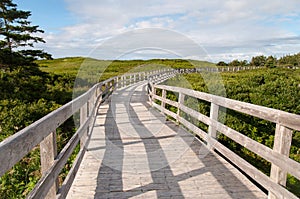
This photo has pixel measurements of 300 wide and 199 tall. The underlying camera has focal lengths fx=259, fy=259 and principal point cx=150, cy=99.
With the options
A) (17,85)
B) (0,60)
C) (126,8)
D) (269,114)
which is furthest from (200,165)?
(0,60)

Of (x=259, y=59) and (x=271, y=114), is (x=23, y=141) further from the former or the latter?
(x=259, y=59)

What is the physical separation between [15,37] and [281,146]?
19.1 m

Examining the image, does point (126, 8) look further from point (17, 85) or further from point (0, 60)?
point (0, 60)

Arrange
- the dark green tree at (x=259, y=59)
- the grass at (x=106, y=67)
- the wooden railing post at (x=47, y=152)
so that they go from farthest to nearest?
the dark green tree at (x=259, y=59)
the grass at (x=106, y=67)
the wooden railing post at (x=47, y=152)

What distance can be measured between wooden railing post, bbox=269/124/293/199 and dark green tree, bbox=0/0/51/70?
18230 mm

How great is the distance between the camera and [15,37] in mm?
17672

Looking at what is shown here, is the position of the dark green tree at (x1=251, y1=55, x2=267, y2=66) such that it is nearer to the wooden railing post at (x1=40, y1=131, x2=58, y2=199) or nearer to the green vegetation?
the green vegetation

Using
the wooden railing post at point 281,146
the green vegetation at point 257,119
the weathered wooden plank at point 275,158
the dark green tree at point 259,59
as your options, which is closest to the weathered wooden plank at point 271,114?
the wooden railing post at point 281,146

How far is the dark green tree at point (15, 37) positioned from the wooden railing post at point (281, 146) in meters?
18.2

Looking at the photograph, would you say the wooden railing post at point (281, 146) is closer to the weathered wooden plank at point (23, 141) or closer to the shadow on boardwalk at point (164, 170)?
the shadow on boardwalk at point (164, 170)

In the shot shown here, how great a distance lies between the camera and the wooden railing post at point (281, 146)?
7.54 ft

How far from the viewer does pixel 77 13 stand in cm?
1300

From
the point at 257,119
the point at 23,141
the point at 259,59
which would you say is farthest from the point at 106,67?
the point at 259,59

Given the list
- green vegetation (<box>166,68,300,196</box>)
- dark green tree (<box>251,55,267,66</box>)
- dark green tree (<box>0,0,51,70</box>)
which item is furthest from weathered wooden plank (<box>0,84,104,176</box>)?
dark green tree (<box>251,55,267,66</box>)
